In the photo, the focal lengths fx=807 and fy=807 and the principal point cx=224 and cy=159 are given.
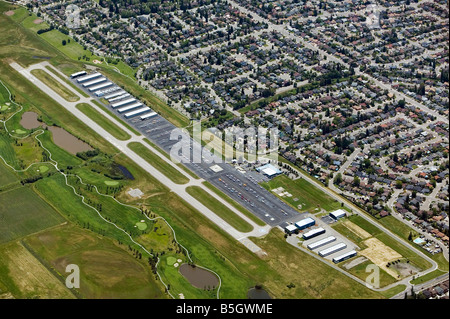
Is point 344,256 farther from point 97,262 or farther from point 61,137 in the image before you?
point 61,137

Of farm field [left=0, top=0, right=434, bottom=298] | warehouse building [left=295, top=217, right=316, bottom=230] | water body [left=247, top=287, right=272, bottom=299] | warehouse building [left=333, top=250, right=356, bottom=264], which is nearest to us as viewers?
water body [left=247, top=287, right=272, bottom=299]

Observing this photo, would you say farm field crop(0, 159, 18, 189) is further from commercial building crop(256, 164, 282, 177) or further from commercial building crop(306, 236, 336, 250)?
commercial building crop(306, 236, 336, 250)

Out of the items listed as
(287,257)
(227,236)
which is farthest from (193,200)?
(287,257)

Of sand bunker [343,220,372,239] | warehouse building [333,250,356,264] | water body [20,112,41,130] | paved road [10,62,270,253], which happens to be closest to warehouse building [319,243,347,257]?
A: warehouse building [333,250,356,264]

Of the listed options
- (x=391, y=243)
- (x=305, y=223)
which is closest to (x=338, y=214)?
(x=305, y=223)

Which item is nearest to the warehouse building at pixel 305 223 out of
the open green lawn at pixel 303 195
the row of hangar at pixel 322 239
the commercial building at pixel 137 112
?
the row of hangar at pixel 322 239

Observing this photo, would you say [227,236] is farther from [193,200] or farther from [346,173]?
[346,173]

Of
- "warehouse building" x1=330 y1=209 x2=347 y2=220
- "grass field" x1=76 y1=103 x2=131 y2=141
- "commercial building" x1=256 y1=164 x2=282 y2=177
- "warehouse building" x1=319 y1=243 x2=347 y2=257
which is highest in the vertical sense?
"warehouse building" x1=330 y1=209 x2=347 y2=220
